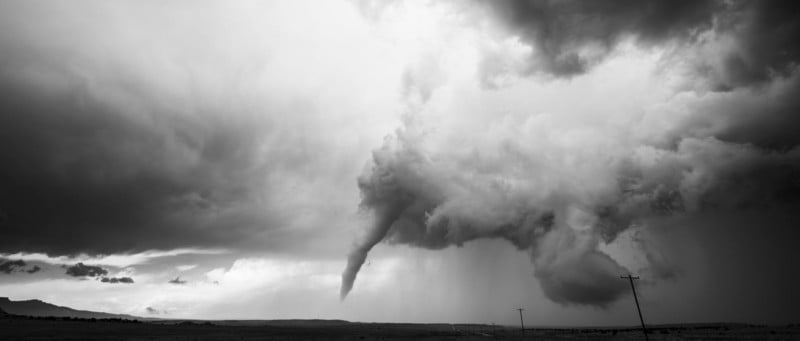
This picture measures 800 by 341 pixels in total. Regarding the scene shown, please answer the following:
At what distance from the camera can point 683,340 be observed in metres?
93.6

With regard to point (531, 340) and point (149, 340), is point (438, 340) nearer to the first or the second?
point (531, 340)

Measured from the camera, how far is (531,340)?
107 m

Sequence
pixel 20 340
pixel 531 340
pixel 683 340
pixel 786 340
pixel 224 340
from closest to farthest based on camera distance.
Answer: pixel 786 340
pixel 20 340
pixel 683 340
pixel 224 340
pixel 531 340

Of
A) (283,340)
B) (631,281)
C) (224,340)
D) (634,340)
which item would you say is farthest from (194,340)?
(634,340)

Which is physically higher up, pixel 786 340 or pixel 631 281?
pixel 631 281

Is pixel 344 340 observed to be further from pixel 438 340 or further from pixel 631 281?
pixel 631 281

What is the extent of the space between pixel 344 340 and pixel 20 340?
6495 cm

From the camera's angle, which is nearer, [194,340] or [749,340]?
[749,340]

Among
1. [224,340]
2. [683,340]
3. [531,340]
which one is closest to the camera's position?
[683,340]

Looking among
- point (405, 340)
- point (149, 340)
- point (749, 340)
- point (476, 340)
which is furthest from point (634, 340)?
point (149, 340)

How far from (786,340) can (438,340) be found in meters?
69.0

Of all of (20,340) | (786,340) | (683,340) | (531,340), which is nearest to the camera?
(786,340)

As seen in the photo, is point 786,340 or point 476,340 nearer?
point 786,340

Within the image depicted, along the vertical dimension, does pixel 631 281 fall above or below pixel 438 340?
above
